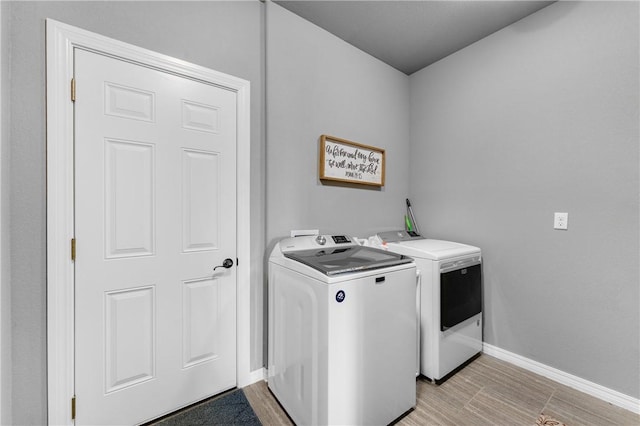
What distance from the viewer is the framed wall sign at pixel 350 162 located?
2128mm

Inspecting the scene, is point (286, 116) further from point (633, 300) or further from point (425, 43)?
point (633, 300)

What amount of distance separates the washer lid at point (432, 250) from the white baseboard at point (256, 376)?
135 centimetres

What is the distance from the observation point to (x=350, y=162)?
7.59 feet

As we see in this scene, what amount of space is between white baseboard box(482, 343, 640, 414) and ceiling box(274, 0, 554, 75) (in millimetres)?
2655

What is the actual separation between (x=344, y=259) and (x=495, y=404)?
4.45ft

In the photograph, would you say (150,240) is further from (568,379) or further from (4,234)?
(568,379)

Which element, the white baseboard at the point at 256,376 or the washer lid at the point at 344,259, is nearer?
the washer lid at the point at 344,259

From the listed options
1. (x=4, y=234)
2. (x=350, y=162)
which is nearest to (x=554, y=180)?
(x=350, y=162)

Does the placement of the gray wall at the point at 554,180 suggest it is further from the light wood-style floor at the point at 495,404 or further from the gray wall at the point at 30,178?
the gray wall at the point at 30,178

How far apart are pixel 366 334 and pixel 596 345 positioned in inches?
65.4

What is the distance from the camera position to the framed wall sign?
6.98ft

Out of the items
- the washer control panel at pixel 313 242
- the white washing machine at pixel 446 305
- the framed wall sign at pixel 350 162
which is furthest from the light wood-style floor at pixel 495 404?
the framed wall sign at pixel 350 162

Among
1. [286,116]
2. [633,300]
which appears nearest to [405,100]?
[286,116]

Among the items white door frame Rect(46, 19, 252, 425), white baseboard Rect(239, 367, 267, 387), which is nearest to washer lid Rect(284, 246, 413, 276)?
white baseboard Rect(239, 367, 267, 387)
